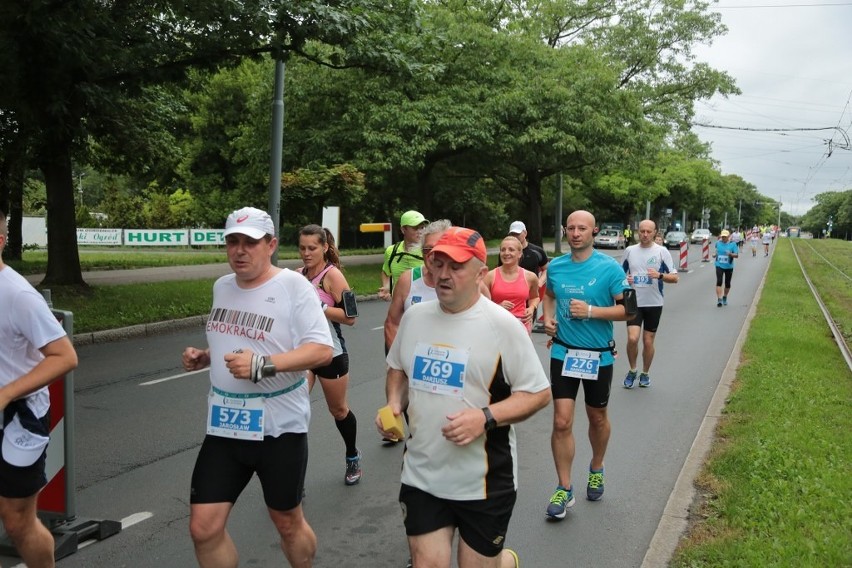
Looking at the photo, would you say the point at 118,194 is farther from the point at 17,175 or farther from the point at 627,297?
the point at 627,297

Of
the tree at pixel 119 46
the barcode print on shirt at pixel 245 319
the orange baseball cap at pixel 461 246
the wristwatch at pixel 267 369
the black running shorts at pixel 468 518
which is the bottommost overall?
the black running shorts at pixel 468 518

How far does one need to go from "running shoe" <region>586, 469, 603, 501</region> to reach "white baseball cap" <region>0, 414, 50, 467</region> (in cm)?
342

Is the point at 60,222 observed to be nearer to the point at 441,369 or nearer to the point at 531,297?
the point at 531,297

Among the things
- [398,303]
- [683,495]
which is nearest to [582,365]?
[683,495]

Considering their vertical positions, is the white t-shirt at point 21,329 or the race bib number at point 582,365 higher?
the white t-shirt at point 21,329

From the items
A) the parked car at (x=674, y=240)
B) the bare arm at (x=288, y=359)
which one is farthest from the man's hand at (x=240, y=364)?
the parked car at (x=674, y=240)

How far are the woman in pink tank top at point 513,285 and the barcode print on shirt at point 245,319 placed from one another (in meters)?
3.20

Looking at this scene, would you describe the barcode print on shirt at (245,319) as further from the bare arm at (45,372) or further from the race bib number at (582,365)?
the race bib number at (582,365)

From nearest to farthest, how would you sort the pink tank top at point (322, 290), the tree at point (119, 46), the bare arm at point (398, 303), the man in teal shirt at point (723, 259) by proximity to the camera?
the pink tank top at point (322, 290) < the bare arm at point (398, 303) < the tree at point (119, 46) < the man in teal shirt at point (723, 259)

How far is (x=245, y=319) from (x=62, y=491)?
1.88m

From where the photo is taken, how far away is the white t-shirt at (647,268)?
8.77 m

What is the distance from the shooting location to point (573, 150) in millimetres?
24422

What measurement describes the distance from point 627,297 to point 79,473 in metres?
4.03

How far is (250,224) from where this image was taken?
10.6 feet
